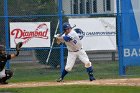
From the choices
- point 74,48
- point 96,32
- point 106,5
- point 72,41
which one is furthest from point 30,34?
point 106,5

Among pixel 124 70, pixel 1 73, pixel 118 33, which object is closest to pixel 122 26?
pixel 118 33

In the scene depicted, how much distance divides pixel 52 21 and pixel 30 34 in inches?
38.8

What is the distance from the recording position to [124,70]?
17078 mm

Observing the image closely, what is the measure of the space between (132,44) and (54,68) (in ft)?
10.2

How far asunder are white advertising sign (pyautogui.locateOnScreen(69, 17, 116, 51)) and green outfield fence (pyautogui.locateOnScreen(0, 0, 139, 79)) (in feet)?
0.83

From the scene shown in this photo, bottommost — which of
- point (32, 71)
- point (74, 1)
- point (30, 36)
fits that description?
point (32, 71)

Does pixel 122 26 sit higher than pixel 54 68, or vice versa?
pixel 122 26

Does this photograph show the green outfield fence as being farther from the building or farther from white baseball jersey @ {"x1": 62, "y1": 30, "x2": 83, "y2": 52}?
white baseball jersey @ {"x1": 62, "y1": 30, "x2": 83, "y2": 52}

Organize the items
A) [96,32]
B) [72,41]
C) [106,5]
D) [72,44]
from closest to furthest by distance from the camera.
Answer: [72,41]
[72,44]
[96,32]
[106,5]

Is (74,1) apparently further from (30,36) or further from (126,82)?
(126,82)

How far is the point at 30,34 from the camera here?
17.4 meters

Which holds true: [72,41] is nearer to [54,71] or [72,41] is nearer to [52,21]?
[52,21]

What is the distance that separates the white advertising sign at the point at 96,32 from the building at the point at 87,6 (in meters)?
1.11

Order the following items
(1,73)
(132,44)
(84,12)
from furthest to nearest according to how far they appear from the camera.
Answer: (84,12), (132,44), (1,73)
